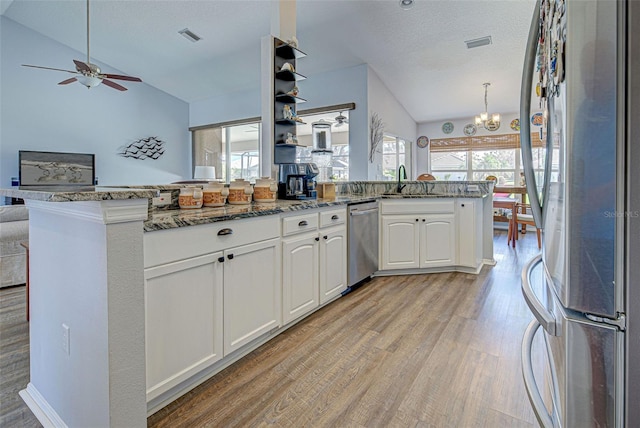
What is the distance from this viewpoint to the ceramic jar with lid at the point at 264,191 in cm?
246

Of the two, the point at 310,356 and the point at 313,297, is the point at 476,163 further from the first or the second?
the point at 310,356

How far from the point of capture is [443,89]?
602 cm

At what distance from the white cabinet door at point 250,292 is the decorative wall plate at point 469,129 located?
6.92m

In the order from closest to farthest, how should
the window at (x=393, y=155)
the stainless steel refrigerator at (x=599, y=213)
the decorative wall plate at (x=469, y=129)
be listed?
1. the stainless steel refrigerator at (x=599, y=213)
2. the window at (x=393, y=155)
3. the decorative wall plate at (x=469, y=129)

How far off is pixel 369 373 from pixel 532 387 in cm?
110

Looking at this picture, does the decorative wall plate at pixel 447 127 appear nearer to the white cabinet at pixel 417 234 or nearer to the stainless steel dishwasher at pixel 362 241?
the white cabinet at pixel 417 234

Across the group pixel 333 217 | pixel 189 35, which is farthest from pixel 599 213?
A: pixel 189 35

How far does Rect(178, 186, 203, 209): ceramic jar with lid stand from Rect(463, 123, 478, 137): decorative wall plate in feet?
23.5

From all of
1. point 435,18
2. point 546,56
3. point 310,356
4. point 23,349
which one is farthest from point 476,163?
point 23,349

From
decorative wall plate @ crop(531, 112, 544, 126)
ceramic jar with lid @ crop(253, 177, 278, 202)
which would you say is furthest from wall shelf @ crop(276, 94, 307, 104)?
decorative wall plate @ crop(531, 112, 544, 126)

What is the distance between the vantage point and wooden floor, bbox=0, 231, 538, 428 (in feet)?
4.75

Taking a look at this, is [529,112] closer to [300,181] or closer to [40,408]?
[300,181]

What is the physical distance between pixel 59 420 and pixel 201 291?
29.4 inches

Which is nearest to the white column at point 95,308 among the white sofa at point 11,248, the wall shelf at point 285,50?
the wall shelf at point 285,50
